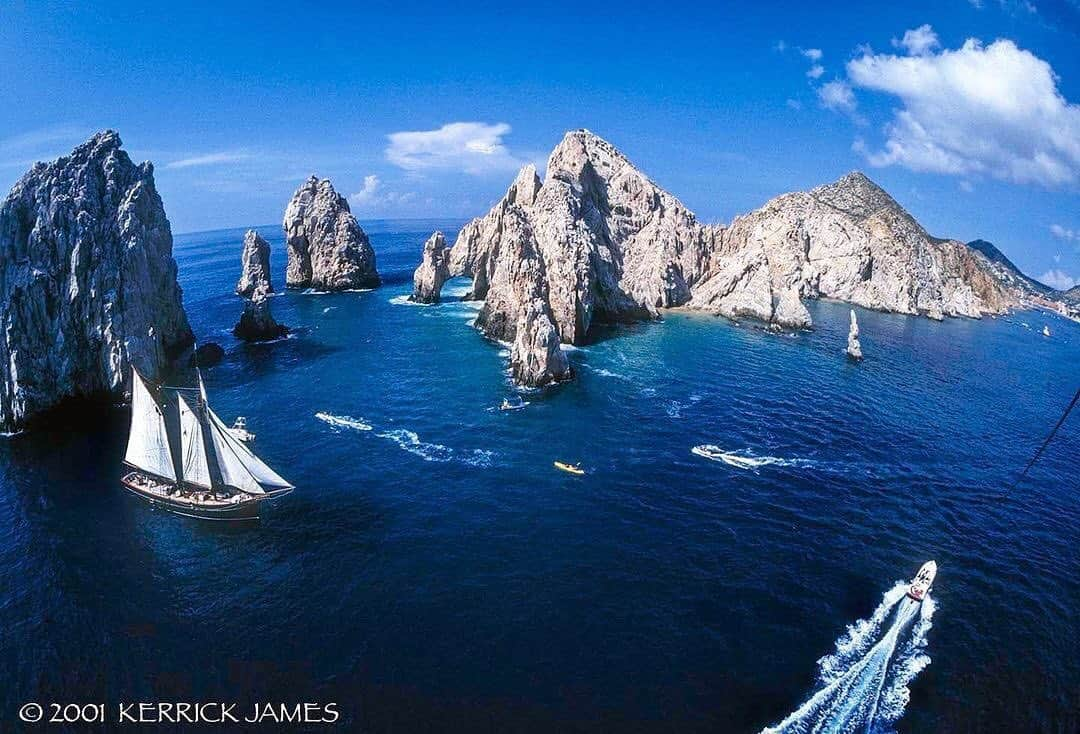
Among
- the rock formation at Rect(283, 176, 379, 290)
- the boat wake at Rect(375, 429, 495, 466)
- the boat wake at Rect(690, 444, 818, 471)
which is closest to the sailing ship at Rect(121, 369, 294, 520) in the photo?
the boat wake at Rect(375, 429, 495, 466)

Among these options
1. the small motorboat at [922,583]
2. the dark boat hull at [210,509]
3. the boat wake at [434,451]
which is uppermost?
the boat wake at [434,451]

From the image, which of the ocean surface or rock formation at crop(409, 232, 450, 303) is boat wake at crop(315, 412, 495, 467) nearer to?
the ocean surface

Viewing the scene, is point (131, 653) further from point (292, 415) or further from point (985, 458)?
point (985, 458)

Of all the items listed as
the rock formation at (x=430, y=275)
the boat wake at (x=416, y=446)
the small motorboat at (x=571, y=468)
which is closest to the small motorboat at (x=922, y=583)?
the small motorboat at (x=571, y=468)

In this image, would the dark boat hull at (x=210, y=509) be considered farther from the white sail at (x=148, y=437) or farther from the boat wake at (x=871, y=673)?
the boat wake at (x=871, y=673)

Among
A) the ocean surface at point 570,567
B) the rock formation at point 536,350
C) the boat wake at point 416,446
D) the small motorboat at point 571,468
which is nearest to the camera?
the ocean surface at point 570,567

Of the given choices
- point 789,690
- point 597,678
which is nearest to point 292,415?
point 597,678

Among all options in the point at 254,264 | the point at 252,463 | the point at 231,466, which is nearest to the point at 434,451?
the point at 252,463
